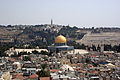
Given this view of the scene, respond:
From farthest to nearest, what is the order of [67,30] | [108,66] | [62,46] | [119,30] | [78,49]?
1. [119,30]
2. [67,30]
3. [78,49]
4. [62,46]
5. [108,66]

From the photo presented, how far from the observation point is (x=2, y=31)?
374 ft

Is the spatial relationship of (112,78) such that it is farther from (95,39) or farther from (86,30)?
(86,30)

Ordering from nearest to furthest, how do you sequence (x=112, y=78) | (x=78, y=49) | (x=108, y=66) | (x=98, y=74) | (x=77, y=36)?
1. (x=112, y=78)
2. (x=98, y=74)
3. (x=108, y=66)
4. (x=78, y=49)
5. (x=77, y=36)

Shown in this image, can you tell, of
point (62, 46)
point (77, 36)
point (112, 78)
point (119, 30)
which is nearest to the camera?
point (112, 78)

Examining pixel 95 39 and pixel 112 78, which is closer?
pixel 112 78

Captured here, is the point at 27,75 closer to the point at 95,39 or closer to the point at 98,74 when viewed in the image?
the point at 98,74

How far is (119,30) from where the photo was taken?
122062 millimetres

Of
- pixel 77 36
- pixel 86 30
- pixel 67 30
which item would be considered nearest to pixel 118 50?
pixel 77 36

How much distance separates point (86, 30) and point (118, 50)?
211ft

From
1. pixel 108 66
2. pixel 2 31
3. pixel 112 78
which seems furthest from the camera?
pixel 2 31

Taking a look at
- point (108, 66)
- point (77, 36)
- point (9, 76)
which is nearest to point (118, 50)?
point (108, 66)

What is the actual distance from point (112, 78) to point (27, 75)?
7.47 meters

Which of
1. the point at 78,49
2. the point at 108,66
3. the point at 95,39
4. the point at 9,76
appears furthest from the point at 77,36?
the point at 9,76

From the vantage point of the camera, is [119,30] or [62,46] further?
[119,30]
